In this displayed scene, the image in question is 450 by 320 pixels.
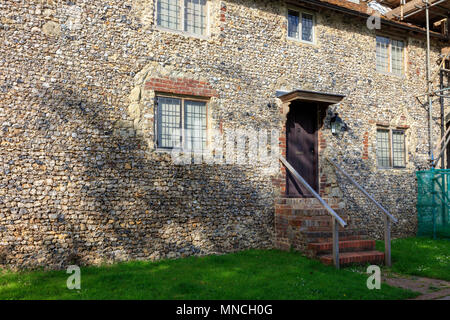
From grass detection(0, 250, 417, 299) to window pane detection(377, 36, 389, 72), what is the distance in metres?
7.19

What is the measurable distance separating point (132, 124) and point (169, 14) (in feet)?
8.81

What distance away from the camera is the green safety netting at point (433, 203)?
36.5 ft

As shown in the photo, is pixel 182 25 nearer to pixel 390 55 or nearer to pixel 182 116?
pixel 182 116

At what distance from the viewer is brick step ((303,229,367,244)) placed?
8.09 meters

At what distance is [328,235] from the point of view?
8.28 metres

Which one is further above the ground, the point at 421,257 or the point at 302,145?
the point at 302,145

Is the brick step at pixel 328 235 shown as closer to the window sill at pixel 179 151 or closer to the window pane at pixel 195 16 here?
the window sill at pixel 179 151

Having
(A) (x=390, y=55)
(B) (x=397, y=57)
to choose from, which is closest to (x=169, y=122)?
(A) (x=390, y=55)

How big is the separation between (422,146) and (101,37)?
993 cm

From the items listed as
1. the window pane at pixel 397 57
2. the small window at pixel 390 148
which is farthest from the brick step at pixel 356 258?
the window pane at pixel 397 57

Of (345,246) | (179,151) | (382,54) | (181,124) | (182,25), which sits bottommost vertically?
(345,246)

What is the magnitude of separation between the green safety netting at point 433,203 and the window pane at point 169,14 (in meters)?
8.39

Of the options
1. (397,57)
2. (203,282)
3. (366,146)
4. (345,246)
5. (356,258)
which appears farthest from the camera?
(397,57)
